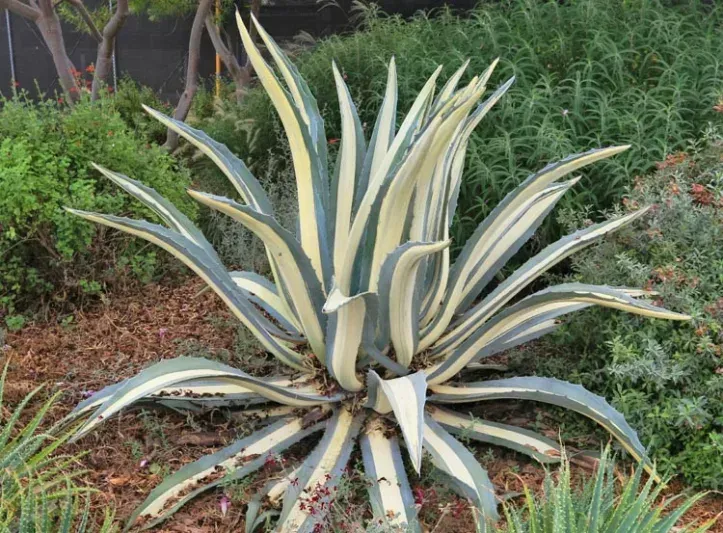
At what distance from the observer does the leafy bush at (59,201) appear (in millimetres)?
2771

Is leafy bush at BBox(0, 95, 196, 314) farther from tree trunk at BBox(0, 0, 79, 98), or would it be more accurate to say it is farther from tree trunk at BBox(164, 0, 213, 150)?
tree trunk at BBox(164, 0, 213, 150)

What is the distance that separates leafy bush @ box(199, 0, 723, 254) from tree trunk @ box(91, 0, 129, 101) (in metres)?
0.89

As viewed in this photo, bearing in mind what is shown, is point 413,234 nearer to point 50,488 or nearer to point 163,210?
point 163,210

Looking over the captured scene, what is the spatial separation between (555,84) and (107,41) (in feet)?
9.19

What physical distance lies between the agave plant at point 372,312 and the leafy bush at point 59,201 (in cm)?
94

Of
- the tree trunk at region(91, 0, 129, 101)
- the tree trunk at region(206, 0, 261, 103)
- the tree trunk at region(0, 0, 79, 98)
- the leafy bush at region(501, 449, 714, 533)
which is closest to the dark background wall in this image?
the tree trunk at region(206, 0, 261, 103)

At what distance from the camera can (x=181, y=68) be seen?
788cm

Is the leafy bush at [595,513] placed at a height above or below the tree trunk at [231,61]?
below

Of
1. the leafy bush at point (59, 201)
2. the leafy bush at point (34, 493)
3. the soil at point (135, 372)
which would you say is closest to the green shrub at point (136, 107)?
the leafy bush at point (59, 201)

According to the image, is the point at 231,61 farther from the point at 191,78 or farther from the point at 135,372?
the point at 135,372

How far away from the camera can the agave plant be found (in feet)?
5.43

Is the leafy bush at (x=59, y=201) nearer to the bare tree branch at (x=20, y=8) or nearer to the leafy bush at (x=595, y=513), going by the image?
the bare tree branch at (x=20, y=8)

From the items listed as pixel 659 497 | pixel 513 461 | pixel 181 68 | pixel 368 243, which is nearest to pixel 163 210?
pixel 368 243

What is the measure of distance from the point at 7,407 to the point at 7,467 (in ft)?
2.14
